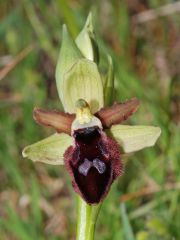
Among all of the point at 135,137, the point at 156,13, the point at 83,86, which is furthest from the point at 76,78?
the point at 156,13

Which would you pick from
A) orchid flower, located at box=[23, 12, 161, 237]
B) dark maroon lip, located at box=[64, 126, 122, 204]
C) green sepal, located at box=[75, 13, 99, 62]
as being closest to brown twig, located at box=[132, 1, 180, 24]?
green sepal, located at box=[75, 13, 99, 62]

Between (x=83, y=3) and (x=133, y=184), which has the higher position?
(x=83, y=3)

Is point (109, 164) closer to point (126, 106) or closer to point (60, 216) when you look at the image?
point (126, 106)

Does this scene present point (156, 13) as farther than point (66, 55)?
Yes

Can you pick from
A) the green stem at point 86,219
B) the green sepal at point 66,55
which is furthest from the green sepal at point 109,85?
the green stem at point 86,219

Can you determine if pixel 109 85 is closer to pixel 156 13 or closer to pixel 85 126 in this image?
pixel 85 126

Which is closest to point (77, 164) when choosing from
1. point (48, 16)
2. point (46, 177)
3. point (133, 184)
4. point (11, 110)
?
point (133, 184)
